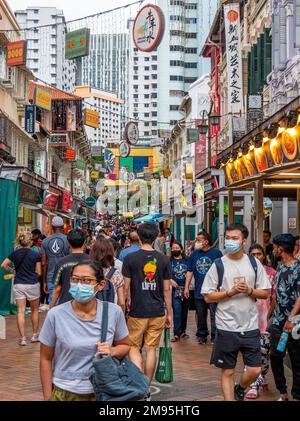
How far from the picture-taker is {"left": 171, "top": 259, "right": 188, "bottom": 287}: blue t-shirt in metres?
11.2

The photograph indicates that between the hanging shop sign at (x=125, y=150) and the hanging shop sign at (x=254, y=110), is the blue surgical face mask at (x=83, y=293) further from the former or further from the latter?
the hanging shop sign at (x=125, y=150)

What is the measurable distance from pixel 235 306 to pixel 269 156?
511cm

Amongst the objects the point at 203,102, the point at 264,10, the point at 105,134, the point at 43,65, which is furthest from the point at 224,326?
the point at 105,134

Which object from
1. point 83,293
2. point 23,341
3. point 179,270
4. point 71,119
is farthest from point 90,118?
point 83,293

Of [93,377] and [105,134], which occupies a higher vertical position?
[105,134]

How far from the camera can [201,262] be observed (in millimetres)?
10648

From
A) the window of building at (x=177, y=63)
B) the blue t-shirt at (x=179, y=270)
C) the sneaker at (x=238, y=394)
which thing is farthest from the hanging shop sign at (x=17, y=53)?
the window of building at (x=177, y=63)

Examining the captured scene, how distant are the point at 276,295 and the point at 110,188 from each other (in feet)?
286

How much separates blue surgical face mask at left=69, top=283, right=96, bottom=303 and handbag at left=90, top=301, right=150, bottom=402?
36 centimetres

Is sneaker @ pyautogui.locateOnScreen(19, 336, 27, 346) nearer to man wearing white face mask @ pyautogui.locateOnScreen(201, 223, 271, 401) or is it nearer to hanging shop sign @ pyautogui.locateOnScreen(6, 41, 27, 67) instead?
man wearing white face mask @ pyautogui.locateOnScreen(201, 223, 271, 401)

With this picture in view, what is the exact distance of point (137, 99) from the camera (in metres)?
129

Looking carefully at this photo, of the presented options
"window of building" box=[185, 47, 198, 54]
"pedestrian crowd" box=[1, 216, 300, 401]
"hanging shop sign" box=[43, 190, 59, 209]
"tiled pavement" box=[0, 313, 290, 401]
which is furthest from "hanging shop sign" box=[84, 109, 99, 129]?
"window of building" box=[185, 47, 198, 54]

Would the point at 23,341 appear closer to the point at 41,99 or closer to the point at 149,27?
the point at 149,27
